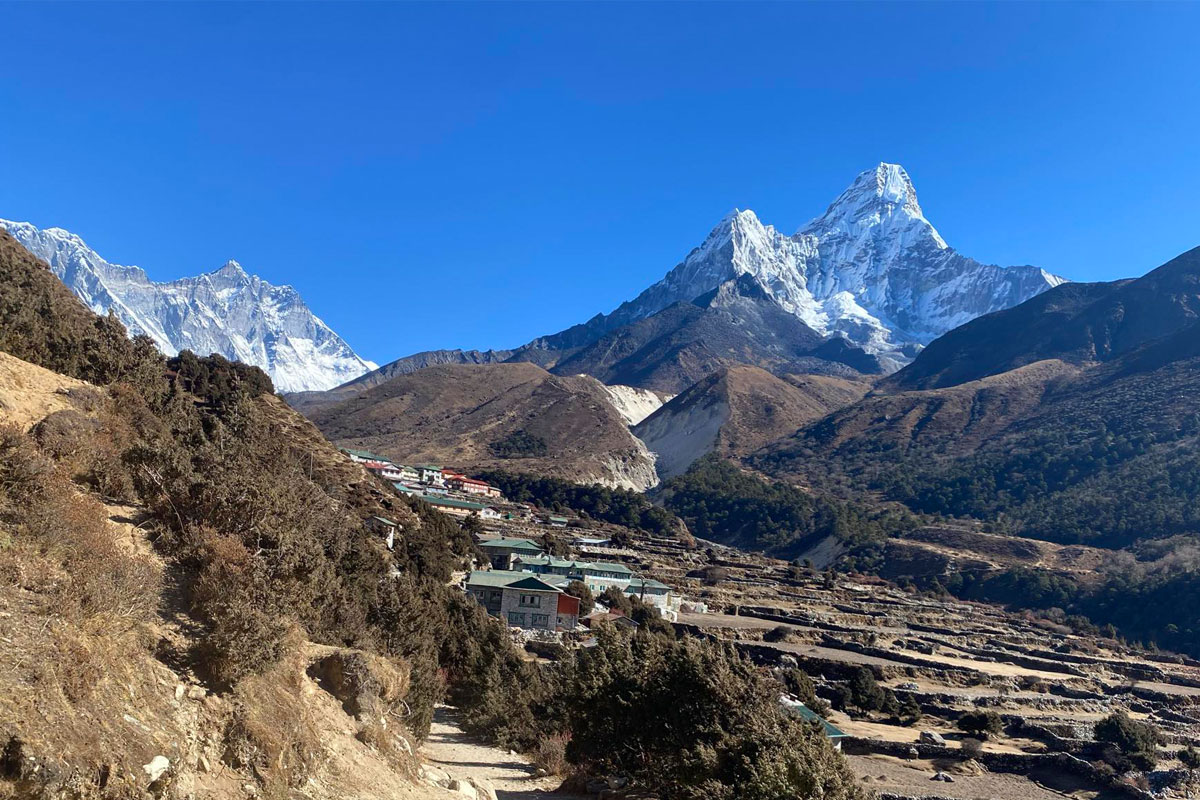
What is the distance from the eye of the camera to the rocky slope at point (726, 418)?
536 feet

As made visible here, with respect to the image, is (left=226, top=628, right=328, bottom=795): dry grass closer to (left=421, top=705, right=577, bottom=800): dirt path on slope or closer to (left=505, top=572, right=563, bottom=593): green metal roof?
(left=421, top=705, right=577, bottom=800): dirt path on slope

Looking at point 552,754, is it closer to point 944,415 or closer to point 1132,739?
point 1132,739

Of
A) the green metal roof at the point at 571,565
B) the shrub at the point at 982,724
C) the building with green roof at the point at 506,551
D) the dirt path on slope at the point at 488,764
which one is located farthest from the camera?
the building with green roof at the point at 506,551

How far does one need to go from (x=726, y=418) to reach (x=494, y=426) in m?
50.3

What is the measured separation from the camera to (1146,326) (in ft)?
612

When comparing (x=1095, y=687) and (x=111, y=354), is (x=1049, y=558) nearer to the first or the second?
(x=1095, y=687)

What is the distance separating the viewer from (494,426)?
15700cm

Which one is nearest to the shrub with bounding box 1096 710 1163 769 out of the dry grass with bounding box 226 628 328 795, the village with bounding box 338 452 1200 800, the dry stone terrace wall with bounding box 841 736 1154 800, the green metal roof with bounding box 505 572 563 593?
the village with bounding box 338 452 1200 800

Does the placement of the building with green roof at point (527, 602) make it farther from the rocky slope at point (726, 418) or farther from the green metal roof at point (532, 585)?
the rocky slope at point (726, 418)

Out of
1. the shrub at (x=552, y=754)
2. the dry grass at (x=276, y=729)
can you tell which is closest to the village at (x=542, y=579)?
the shrub at (x=552, y=754)

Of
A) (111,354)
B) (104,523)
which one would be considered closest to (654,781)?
(104,523)

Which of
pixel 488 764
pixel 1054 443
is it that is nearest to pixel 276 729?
pixel 488 764

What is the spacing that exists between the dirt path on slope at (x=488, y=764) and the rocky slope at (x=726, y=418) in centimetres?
13605

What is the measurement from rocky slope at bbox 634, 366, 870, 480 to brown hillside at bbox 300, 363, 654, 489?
11.9 m
